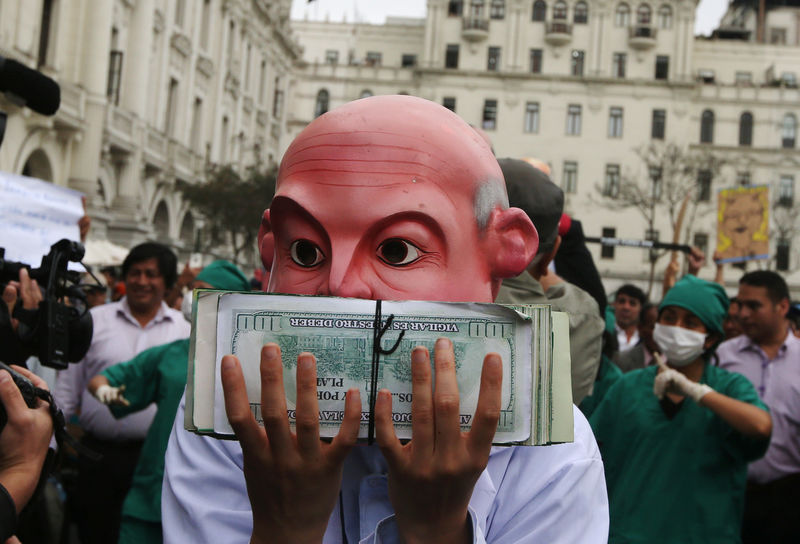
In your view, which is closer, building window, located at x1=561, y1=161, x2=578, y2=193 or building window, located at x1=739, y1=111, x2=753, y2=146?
building window, located at x1=561, y1=161, x2=578, y2=193

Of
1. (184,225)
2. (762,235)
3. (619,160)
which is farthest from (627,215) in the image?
(762,235)

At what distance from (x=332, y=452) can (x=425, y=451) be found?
5.9 inches

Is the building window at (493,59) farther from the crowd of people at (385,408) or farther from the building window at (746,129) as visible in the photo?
the crowd of people at (385,408)

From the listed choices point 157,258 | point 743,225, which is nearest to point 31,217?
point 157,258

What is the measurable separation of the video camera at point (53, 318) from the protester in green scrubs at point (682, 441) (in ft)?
7.90

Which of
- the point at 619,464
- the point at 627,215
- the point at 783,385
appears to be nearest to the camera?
the point at 619,464

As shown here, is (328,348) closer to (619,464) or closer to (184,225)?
(619,464)

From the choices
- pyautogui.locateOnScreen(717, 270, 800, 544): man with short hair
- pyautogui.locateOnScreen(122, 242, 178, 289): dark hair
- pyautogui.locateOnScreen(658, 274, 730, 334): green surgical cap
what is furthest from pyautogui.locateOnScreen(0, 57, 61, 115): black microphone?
pyautogui.locateOnScreen(717, 270, 800, 544): man with short hair

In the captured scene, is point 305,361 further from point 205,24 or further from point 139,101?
point 205,24

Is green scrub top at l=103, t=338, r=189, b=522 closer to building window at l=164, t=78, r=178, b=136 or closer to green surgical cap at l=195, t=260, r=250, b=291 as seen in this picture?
green surgical cap at l=195, t=260, r=250, b=291

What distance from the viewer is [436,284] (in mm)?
1680

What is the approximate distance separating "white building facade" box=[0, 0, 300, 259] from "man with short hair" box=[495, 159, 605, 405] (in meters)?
17.1

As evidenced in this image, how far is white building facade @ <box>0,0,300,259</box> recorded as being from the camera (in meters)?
21.1

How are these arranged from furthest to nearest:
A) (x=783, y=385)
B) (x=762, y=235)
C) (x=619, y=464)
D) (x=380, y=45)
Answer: (x=380, y=45), (x=762, y=235), (x=783, y=385), (x=619, y=464)
